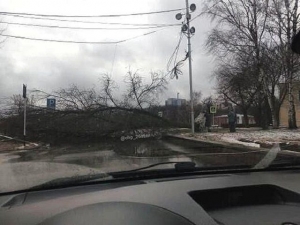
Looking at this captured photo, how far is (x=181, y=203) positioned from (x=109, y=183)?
29.8 inches

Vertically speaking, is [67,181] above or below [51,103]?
below

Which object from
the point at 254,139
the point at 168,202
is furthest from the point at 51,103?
the point at 168,202

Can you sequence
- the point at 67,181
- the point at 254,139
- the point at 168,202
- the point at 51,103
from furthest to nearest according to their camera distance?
the point at 254,139 < the point at 51,103 < the point at 67,181 < the point at 168,202

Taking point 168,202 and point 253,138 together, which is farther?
point 253,138

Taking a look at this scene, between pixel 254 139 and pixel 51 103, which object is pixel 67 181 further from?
pixel 254 139

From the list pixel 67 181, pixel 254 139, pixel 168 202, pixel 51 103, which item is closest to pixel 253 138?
pixel 254 139

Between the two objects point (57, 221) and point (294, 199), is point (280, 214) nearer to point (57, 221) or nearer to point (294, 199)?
point (294, 199)

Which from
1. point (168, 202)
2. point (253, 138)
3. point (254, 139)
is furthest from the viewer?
point (253, 138)

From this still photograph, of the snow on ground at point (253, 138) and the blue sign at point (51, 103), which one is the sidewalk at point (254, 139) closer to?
the snow on ground at point (253, 138)

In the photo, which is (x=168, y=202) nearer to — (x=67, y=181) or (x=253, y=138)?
(x=67, y=181)

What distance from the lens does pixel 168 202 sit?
266 centimetres

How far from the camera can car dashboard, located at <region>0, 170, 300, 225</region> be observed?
97.0 inches

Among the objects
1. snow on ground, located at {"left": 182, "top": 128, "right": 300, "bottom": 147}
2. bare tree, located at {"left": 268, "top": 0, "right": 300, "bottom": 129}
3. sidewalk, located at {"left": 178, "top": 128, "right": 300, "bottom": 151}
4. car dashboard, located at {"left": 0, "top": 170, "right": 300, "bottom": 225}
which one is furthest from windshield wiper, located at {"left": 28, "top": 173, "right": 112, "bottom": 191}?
bare tree, located at {"left": 268, "top": 0, "right": 300, "bottom": 129}

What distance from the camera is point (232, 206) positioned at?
304cm
